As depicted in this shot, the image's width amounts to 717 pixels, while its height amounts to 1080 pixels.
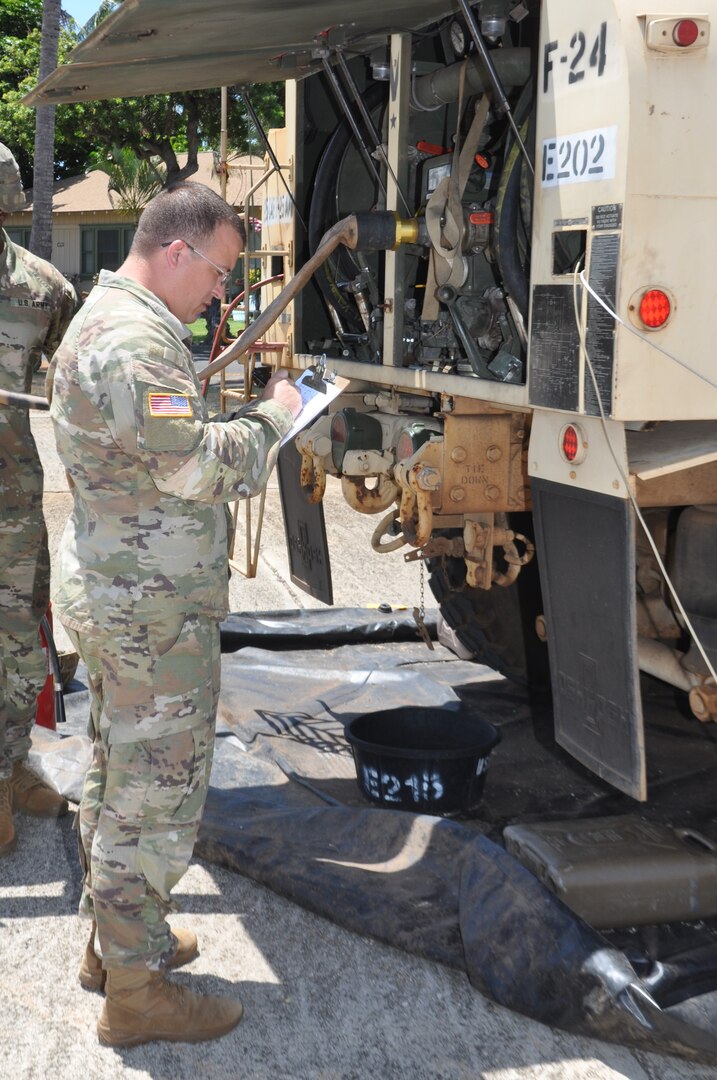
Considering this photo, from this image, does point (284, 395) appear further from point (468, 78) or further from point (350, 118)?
point (350, 118)

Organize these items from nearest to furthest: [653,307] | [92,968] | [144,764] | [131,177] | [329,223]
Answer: [144,764], [653,307], [92,968], [329,223], [131,177]

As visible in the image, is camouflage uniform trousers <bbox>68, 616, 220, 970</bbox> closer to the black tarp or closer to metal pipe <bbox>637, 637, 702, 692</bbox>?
the black tarp

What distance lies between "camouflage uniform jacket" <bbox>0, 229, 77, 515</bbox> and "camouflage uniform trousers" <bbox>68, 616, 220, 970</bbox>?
49.3 inches

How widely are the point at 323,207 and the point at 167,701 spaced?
2.70 meters

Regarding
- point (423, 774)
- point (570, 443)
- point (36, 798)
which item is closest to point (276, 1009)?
point (423, 774)

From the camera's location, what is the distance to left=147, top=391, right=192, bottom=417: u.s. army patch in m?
2.66

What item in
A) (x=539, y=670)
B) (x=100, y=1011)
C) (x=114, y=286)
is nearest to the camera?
(x=114, y=286)

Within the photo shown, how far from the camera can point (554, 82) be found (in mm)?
3215

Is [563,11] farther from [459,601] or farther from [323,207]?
[459,601]

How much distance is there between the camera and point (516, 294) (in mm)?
3580

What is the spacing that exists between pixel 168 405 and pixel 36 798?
1.92m

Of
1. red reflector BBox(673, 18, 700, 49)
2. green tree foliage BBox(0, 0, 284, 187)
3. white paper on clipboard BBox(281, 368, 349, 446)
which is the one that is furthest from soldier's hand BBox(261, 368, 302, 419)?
green tree foliage BBox(0, 0, 284, 187)

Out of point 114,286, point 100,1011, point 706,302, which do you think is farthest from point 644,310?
point 100,1011

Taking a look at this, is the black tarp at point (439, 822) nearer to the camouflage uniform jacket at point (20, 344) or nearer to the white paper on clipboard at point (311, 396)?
the camouflage uniform jacket at point (20, 344)
